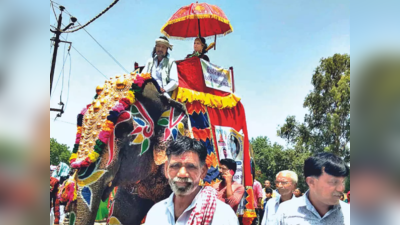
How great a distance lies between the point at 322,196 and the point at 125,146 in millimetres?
2059

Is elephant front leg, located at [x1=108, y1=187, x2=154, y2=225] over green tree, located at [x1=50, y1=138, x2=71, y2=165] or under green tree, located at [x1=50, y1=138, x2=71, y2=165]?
over

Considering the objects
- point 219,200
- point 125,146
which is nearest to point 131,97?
point 125,146

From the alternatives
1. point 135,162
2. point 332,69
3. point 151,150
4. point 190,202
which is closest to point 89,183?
point 135,162

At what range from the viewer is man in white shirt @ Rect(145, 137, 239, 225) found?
1.85m

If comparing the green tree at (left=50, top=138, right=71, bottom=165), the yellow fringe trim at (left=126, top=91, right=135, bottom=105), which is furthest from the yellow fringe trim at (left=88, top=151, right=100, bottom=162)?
the green tree at (left=50, top=138, right=71, bottom=165)

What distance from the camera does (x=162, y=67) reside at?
161 inches

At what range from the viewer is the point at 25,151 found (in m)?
1.06

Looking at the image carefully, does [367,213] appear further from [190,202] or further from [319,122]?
[319,122]

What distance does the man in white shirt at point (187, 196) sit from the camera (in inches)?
72.7

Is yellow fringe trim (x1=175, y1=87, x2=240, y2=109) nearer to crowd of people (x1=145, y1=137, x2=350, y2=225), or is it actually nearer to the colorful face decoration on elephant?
the colorful face decoration on elephant

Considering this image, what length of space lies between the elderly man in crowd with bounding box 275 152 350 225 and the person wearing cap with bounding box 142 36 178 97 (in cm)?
239

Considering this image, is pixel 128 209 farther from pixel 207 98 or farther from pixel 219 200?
pixel 219 200

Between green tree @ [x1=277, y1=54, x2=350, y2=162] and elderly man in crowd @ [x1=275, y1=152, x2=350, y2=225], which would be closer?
elderly man in crowd @ [x1=275, y1=152, x2=350, y2=225]

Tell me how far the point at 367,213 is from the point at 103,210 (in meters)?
4.13
